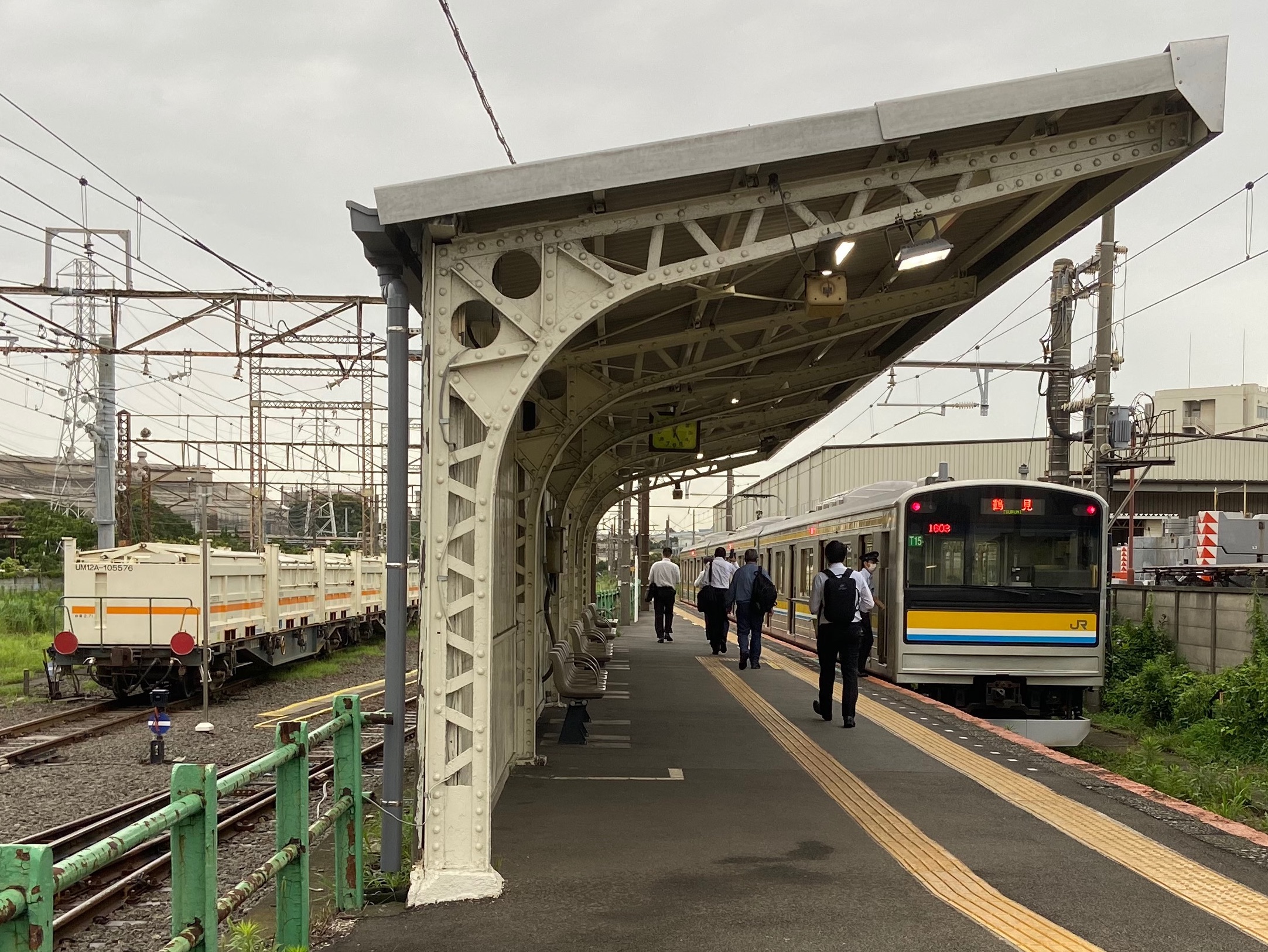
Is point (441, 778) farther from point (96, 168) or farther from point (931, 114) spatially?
point (96, 168)

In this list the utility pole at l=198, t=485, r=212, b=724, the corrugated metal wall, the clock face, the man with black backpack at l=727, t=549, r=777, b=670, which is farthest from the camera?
the corrugated metal wall

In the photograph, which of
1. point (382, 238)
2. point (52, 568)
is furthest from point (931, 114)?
point (52, 568)

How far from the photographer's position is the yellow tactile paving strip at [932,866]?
14.7 ft

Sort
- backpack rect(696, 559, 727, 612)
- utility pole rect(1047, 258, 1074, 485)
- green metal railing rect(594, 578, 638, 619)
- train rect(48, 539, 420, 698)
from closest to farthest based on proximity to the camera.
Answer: train rect(48, 539, 420, 698), utility pole rect(1047, 258, 1074, 485), backpack rect(696, 559, 727, 612), green metal railing rect(594, 578, 638, 619)

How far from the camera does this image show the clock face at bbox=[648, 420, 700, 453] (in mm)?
12555

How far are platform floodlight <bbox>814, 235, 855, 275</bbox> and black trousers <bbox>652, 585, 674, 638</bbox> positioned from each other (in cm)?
1371

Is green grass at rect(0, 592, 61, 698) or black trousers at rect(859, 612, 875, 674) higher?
black trousers at rect(859, 612, 875, 674)

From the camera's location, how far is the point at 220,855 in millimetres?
6762

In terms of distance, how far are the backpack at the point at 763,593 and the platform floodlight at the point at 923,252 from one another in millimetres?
8474

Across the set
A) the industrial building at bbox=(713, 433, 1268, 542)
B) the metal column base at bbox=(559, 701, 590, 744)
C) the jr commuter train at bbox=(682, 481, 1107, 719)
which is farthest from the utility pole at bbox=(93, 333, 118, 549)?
the industrial building at bbox=(713, 433, 1268, 542)

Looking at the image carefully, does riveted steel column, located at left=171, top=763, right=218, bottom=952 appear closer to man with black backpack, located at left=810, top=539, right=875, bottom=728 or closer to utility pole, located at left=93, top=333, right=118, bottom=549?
man with black backpack, located at left=810, top=539, right=875, bottom=728

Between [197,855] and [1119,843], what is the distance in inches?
187

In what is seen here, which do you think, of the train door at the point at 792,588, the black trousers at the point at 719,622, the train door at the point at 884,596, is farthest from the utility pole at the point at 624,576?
the train door at the point at 884,596

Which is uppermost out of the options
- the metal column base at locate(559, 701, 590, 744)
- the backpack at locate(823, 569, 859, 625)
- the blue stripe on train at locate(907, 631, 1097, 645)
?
the backpack at locate(823, 569, 859, 625)
